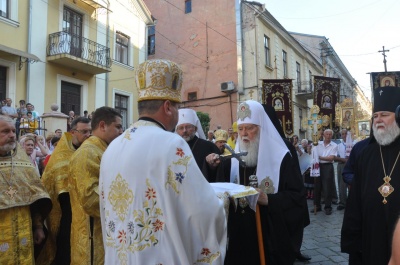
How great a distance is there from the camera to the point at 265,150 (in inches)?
125

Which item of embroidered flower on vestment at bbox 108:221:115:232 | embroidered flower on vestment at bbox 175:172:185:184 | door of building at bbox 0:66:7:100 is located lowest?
embroidered flower on vestment at bbox 108:221:115:232

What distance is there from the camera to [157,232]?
5.88 ft

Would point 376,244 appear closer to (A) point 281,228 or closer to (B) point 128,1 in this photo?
(A) point 281,228

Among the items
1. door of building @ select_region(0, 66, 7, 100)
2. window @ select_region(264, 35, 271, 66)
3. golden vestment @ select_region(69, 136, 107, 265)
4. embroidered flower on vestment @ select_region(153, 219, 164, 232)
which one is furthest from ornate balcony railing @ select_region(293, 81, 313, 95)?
embroidered flower on vestment @ select_region(153, 219, 164, 232)

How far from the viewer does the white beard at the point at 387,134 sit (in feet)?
10.7

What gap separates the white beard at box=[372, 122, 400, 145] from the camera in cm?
325

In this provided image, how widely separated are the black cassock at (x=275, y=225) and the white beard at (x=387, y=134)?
86 centimetres

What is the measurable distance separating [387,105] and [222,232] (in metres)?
2.44

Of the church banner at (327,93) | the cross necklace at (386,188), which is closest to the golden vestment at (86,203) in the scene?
the cross necklace at (386,188)

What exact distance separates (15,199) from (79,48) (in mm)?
14258

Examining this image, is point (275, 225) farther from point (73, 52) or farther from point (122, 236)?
point (73, 52)

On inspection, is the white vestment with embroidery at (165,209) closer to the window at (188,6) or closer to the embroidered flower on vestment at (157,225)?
the embroidered flower on vestment at (157,225)

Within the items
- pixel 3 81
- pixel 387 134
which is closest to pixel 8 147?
pixel 387 134

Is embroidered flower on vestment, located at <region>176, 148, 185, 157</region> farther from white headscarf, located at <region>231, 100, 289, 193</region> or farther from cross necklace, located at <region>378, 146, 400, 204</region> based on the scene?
cross necklace, located at <region>378, 146, 400, 204</region>
